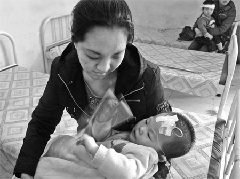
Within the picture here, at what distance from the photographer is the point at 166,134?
111cm

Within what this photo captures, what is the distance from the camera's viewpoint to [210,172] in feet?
4.84

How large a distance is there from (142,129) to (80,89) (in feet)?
1.04

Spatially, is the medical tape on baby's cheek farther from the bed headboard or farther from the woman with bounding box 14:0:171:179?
the bed headboard

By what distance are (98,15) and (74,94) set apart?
387 mm

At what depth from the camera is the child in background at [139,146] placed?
1027 millimetres

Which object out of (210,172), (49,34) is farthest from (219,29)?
(210,172)

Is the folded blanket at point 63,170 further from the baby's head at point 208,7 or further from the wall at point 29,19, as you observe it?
the baby's head at point 208,7

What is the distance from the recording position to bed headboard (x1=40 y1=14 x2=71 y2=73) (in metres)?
3.23

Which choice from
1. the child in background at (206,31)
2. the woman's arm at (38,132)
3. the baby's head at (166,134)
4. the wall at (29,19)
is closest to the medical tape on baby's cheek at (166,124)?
the baby's head at (166,134)

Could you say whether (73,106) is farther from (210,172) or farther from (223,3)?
(223,3)

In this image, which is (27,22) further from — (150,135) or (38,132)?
(150,135)

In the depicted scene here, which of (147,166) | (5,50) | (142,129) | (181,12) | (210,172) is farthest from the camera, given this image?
(181,12)

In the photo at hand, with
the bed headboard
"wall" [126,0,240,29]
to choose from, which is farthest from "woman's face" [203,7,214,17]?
the bed headboard

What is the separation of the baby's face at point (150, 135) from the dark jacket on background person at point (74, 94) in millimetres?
33
